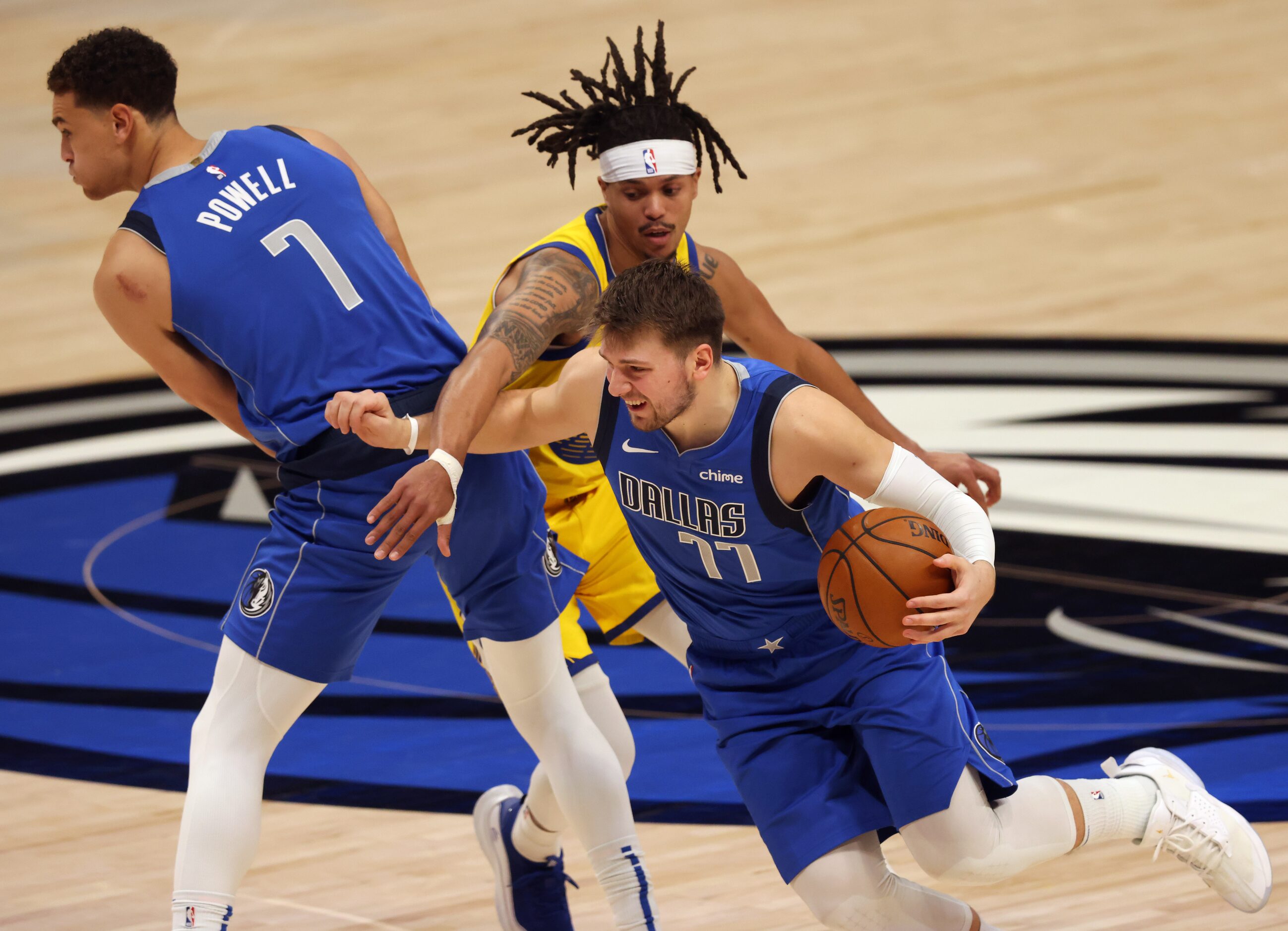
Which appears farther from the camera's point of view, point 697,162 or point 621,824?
point 697,162

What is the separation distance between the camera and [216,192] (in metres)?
3.83

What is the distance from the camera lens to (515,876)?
4398 mm

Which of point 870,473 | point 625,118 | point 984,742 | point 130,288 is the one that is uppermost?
point 625,118

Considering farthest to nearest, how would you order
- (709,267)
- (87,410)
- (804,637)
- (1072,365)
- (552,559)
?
(87,410) → (1072,365) → (709,267) → (552,559) → (804,637)

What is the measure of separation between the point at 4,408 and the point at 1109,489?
5386 millimetres

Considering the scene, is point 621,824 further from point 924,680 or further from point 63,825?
point 63,825

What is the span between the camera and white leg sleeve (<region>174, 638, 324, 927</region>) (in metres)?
3.66

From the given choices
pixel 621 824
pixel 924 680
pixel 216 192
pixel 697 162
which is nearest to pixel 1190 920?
pixel 924 680

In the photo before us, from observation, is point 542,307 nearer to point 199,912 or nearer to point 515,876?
point 515,876

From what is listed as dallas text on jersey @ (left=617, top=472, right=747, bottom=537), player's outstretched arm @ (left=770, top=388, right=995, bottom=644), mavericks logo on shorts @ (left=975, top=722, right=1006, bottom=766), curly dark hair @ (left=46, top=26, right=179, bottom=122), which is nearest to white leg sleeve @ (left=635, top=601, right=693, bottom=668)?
dallas text on jersey @ (left=617, top=472, right=747, bottom=537)

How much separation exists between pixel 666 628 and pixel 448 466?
1.11 metres

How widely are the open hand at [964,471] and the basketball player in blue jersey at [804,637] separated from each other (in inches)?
21.6

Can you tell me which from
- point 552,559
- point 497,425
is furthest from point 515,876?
point 497,425

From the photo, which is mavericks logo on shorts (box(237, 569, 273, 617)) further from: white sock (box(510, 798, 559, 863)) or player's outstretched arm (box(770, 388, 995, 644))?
player's outstretched arm (box(770, 388, 995, 644))
